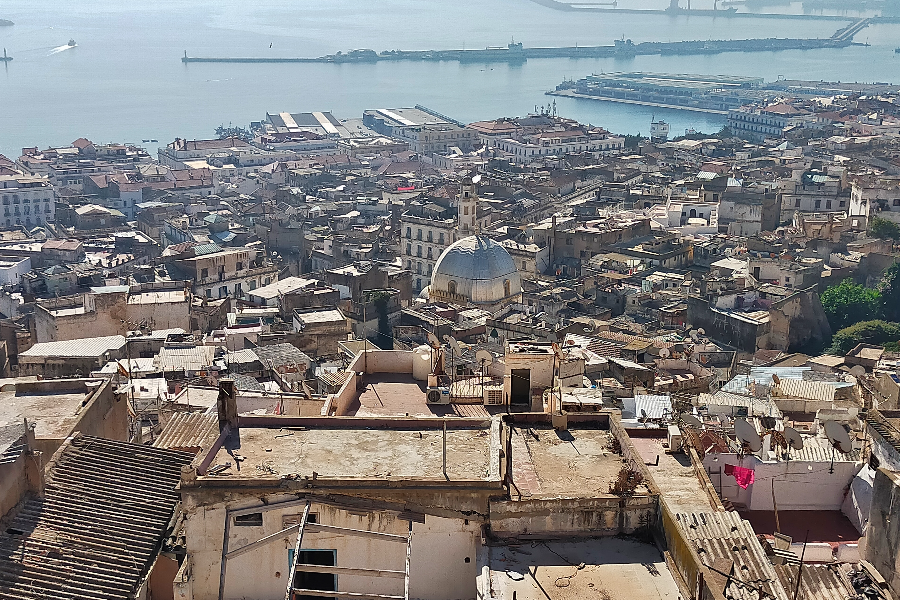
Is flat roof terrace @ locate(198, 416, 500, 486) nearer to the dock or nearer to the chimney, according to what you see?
the chimney

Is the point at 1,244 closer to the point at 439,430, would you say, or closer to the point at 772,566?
the point at 439,430

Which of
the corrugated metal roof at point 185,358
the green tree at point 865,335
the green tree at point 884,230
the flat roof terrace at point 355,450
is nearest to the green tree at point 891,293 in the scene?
the green tree at point 865,335

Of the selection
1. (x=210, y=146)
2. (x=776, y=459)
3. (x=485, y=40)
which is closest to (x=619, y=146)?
(x=210, y=146)

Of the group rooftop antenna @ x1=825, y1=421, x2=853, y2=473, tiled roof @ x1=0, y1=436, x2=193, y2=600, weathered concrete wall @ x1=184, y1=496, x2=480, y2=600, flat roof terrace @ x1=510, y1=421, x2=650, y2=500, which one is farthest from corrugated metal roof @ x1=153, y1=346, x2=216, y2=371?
weathered concrete wall @ x1=184, y1=496, x2=480, y2=600

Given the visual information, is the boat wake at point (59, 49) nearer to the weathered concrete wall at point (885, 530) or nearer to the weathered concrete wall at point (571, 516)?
the weathered concrete wall at point (571, 516)

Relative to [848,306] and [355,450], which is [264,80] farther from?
[355,450]

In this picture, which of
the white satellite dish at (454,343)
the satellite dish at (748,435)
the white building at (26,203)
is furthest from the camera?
the white building at (26,203)
